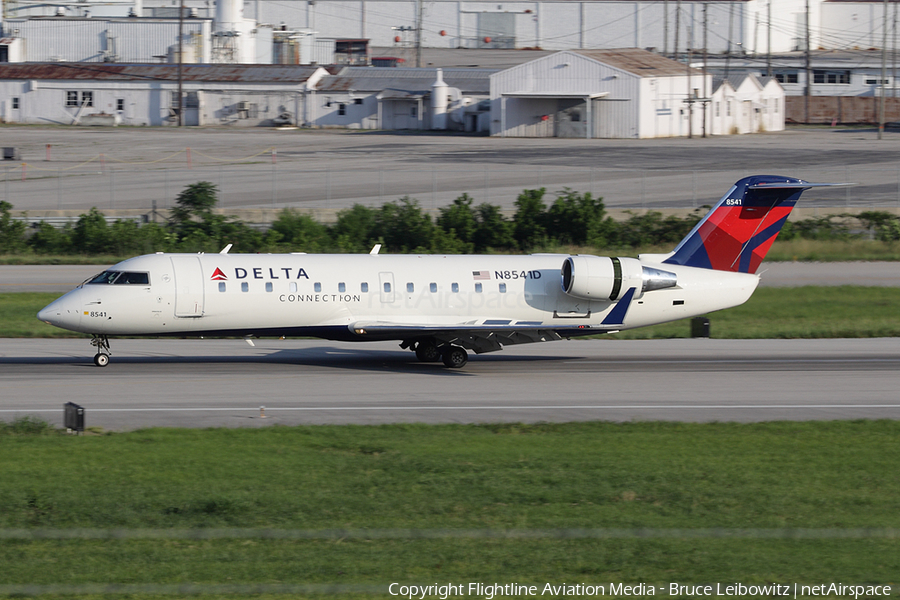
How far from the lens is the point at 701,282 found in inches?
1156

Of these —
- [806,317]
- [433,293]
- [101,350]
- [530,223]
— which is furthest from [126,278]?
[530,223]

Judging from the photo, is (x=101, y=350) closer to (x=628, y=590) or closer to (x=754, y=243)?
(x=754, y=243)

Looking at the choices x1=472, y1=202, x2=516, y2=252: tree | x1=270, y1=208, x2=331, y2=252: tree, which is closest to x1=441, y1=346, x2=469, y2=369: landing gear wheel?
x1=270, y1=208, x2=331, y2=252: tree

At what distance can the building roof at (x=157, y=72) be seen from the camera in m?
107

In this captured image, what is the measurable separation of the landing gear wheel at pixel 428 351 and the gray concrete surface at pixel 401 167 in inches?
1171

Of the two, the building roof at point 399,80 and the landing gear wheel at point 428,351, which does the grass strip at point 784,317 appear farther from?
the building roof at point 399,80

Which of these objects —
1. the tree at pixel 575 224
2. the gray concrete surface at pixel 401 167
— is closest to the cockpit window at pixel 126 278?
the tree at pixel 575 224

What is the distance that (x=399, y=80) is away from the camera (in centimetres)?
11006

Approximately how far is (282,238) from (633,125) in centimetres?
5693

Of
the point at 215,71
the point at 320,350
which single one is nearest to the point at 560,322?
the point at 320,350

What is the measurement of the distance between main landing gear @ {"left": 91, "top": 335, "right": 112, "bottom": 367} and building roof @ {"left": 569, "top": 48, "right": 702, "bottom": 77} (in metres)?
76.8

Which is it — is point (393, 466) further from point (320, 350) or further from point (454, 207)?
point (454, 207)

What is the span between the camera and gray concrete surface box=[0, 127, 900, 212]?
61875 mm

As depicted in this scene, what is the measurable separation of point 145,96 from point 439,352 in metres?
87.5
